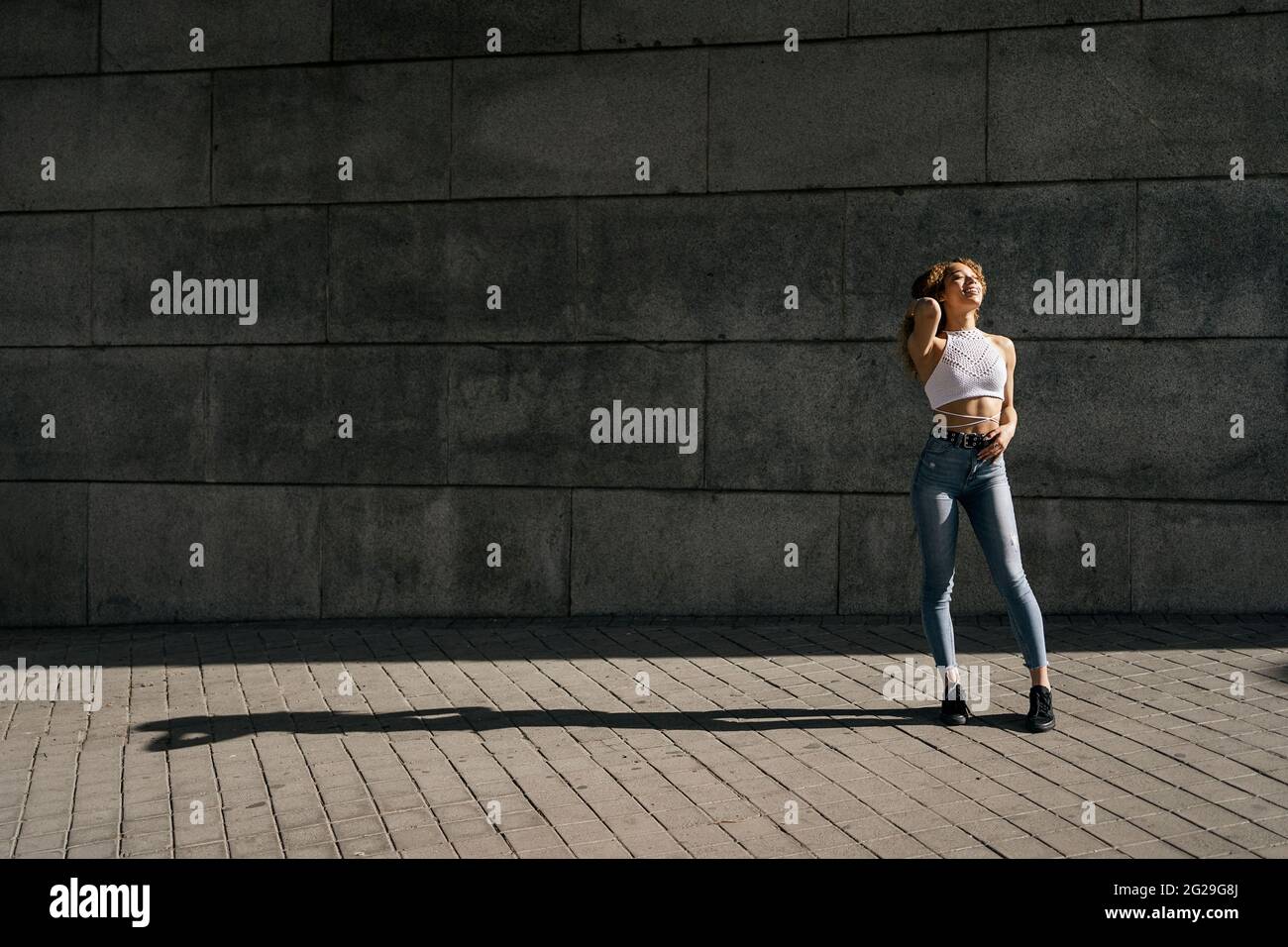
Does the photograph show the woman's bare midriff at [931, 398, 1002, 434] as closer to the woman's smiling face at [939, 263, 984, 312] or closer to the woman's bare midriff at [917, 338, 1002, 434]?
the woman's bare midriff at [917, 338, 1002, 434]

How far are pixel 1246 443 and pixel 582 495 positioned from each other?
13.9 feet

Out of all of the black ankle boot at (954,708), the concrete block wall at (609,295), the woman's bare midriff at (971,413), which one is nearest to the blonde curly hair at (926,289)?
the woman's bare midriff at (971,413)

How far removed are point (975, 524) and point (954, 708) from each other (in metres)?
0.83

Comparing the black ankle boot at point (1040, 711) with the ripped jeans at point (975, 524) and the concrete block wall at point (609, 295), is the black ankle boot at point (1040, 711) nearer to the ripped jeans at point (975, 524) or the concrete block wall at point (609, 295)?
the ripped jeans at point (975, 524)

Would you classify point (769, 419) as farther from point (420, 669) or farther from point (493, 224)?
point (420, 669)

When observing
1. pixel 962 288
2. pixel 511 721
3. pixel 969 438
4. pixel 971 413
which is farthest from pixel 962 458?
pixel 511 721

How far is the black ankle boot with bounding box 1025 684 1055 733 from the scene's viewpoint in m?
5.36

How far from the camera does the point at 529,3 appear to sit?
837cm

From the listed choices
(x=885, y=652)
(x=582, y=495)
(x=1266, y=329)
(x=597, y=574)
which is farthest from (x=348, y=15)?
(x=1266, y=329)

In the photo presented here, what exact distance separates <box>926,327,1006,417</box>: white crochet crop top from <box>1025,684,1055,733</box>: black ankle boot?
1320mm

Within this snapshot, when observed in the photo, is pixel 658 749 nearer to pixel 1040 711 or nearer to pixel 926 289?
pixel 1040 711

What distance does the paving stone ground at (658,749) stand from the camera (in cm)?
428

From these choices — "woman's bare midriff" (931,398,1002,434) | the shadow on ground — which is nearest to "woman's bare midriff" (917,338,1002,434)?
"woman's bare midriff" (931,398,1002,434)

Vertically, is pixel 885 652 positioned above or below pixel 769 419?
below
